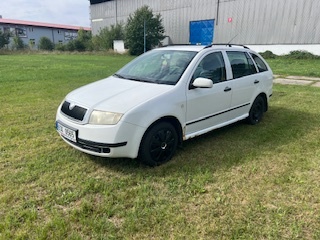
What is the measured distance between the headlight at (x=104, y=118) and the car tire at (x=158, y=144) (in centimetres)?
44

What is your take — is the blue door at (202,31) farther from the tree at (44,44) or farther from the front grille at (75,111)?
the tree at (44,44)

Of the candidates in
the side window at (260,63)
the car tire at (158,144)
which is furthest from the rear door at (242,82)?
the car tire at (158,144)

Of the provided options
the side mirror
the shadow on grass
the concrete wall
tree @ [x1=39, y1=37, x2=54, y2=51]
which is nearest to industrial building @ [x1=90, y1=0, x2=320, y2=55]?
tree @ [x1=39, y1=37, x2=54, y2=51]

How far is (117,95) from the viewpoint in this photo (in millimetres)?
3445

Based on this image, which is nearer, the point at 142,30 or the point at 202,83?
the point at 202,83

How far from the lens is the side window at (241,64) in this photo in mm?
4578

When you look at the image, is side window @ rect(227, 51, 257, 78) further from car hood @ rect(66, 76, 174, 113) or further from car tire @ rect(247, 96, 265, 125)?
car hood @ rect(66, 76, 174, 113)

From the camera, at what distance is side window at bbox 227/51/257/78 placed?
4578mm

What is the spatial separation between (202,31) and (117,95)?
25.9 metres

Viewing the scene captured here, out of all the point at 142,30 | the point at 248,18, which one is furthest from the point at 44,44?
the point at 248,18

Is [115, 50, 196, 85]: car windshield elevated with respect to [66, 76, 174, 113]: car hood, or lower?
elevated

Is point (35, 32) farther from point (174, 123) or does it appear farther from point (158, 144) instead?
point (158, 144)

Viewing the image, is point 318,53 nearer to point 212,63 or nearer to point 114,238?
point 212,63

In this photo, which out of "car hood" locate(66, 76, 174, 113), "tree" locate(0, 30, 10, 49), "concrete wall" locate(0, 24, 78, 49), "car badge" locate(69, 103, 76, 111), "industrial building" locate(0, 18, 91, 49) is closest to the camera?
"car hood" locate(66, 76, 174, 113)
